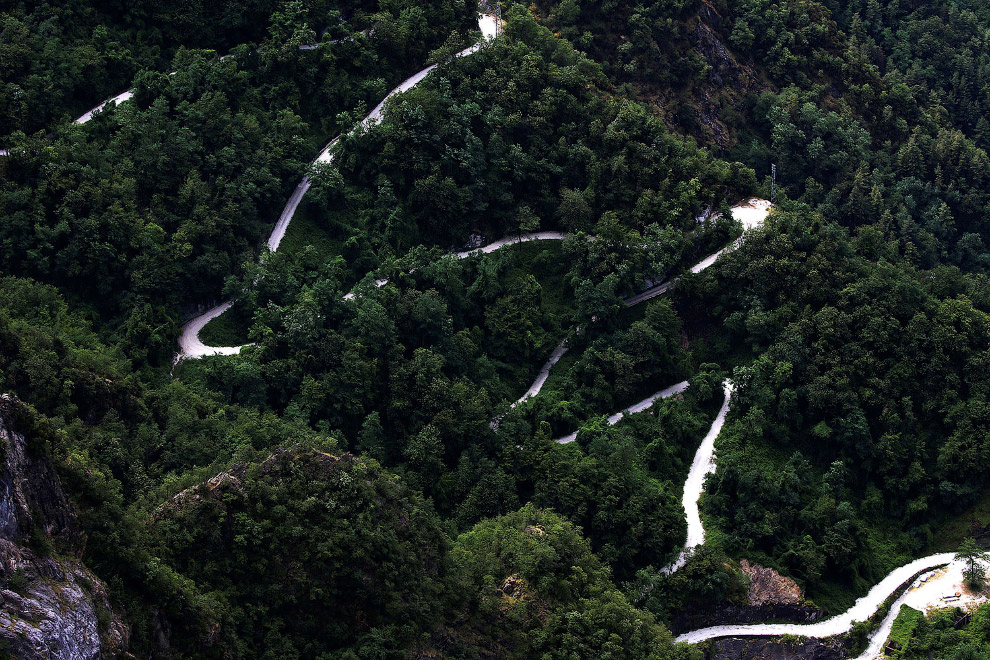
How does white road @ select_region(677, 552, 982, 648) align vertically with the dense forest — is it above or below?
below

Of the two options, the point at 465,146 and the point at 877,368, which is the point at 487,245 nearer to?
the point at 465,146

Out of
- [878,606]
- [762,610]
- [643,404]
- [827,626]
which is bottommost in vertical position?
[878,606]

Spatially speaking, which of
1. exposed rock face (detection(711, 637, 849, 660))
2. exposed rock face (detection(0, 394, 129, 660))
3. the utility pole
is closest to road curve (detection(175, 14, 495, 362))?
the utility pole

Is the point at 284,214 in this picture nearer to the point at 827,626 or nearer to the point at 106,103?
the point at 106,103

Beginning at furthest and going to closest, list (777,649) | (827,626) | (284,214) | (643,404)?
(284,214), (643,404), (827,626), (777,649)

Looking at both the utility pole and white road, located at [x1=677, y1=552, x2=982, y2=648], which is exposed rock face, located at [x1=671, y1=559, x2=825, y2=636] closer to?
white road, located at [x1=677, y1=552, x2=982, y2=648]

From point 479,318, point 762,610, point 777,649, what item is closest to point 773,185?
point 479,318

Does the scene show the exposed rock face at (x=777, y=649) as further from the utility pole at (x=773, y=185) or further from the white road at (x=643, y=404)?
the utility pole at (x=773, y=185)

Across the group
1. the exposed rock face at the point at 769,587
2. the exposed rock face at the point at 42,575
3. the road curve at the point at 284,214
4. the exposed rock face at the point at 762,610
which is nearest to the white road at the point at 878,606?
the exposed rock face at the point at 762,610
